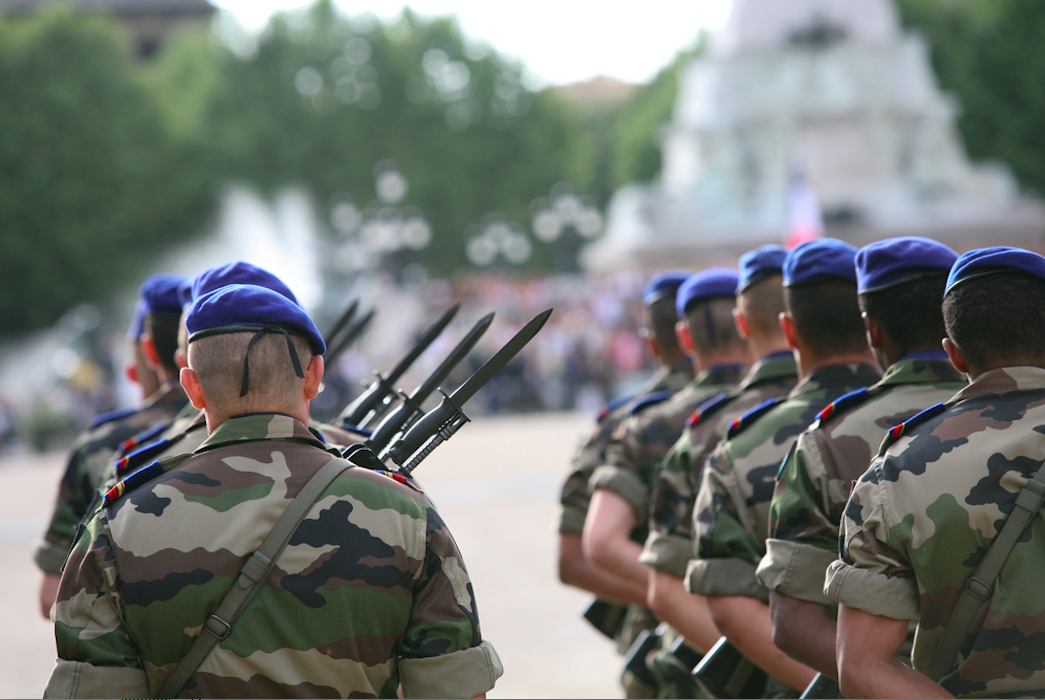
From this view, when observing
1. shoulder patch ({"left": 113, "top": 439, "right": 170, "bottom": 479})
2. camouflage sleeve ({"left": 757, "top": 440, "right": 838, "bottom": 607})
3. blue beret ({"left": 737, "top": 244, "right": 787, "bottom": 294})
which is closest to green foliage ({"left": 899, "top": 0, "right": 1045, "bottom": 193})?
blue beret ({"left": 737, "top": 244, "right": 787, "bottom": 294})

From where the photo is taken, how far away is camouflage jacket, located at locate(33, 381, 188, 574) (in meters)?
3.96

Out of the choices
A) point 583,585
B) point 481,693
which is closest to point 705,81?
point 583,585

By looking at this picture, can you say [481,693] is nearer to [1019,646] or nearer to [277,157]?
[1019,646]

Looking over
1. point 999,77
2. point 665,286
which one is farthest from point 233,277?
point 999,77

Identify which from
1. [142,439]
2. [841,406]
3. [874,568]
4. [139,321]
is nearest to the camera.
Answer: [874,568]

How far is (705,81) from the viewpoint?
36812mm

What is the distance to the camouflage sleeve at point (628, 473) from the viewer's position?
4.17 m

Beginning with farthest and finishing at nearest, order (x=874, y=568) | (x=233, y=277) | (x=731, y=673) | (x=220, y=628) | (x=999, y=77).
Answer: (x=999, y=77)
(x=731, y=673)
(x=233, y=277)
(x=874, y=568)
(x=220, y=628)

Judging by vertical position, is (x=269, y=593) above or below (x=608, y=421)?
above

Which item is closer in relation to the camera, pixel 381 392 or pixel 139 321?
pixel 381 392

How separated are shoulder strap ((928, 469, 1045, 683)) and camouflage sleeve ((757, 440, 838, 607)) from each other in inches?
17.8

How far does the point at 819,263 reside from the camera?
306 centimetres

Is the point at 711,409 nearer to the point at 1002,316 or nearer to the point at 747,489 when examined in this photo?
the point at 747,489

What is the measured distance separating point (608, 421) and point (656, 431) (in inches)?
21.8
